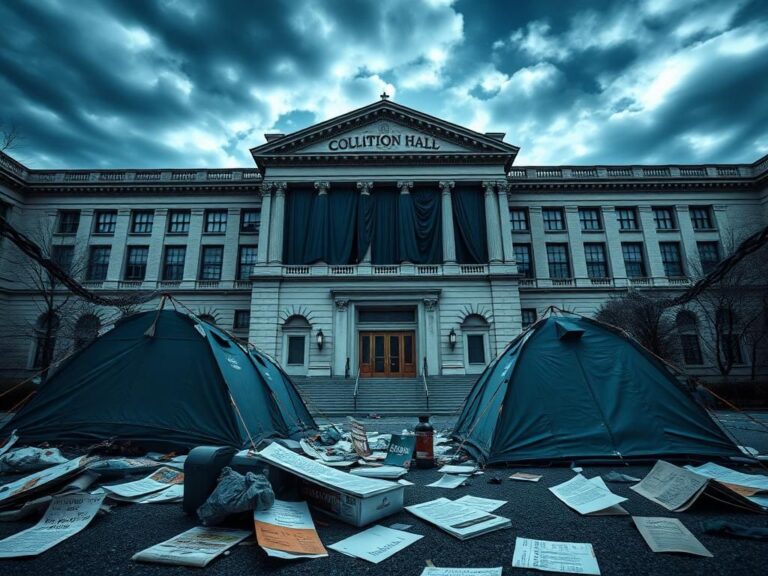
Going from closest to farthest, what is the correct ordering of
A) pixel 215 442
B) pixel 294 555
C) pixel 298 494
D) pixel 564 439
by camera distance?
pixel 294 555 < pixel 298 494 < pixel 564 439 < pixel 215 442

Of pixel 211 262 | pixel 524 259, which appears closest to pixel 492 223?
pixel 524 259

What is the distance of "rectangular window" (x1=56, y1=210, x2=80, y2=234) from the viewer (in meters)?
29.7

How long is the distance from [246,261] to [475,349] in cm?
1793

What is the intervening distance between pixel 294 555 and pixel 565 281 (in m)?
29.4

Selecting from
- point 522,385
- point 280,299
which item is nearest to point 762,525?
point 522,385

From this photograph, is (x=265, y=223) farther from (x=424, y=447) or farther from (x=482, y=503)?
(x=482, y=503)

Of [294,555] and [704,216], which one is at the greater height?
[704,216]

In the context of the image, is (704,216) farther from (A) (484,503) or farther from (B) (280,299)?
(A) (484,503)

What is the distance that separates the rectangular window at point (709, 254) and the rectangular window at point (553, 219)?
10.1 meters

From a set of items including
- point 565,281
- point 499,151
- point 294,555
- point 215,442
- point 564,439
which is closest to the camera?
point 294,555

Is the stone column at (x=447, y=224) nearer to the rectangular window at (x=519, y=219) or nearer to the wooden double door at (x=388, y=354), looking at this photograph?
the wooden double door at (x=388, y=354)

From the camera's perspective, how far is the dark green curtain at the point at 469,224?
83.8 ft

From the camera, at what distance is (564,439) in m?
6.36

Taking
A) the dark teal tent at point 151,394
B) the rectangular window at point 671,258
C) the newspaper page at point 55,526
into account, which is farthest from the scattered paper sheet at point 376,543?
the rectangular window at point 671,258
